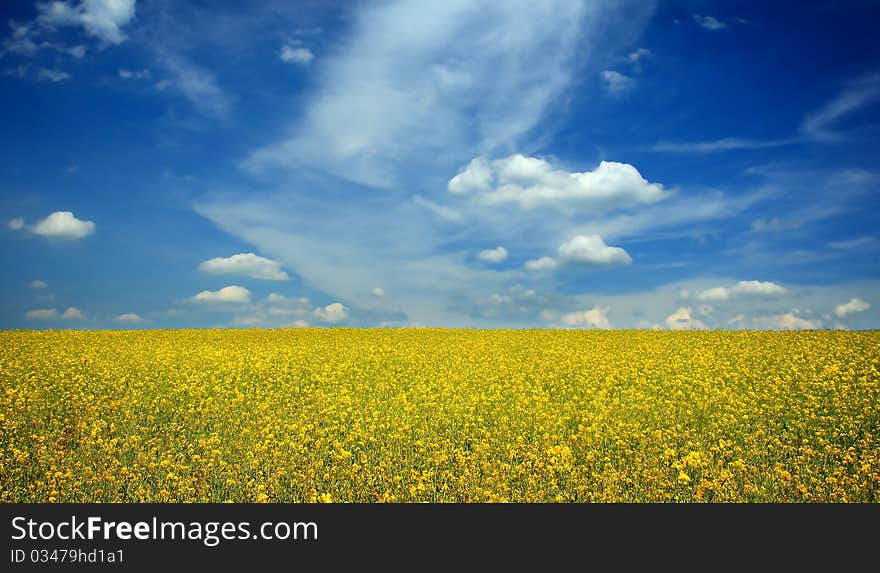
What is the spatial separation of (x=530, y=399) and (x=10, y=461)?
34.4 ft

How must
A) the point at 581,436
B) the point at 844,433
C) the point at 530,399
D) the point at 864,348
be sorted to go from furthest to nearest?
the point at 864,348 → the point at 530,399 → the point at 844,433 → the point at 581,436

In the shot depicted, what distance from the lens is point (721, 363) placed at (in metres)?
19.4

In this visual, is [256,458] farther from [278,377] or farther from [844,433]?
[844,433]

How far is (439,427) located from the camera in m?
12.1

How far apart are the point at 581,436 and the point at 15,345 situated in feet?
79.5

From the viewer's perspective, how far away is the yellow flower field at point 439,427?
917cm

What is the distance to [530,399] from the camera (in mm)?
14188

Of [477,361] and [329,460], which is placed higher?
[477,361]

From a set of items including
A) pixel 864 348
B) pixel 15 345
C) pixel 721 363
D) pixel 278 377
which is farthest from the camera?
pixel 15 345

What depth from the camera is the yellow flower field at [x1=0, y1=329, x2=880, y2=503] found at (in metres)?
9.17

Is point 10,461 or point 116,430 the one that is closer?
point 10,461

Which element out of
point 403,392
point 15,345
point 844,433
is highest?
point 15,345

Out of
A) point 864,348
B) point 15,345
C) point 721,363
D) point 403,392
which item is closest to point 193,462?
point 403,392

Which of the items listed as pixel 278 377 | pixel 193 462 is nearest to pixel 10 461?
pixel 193 462
